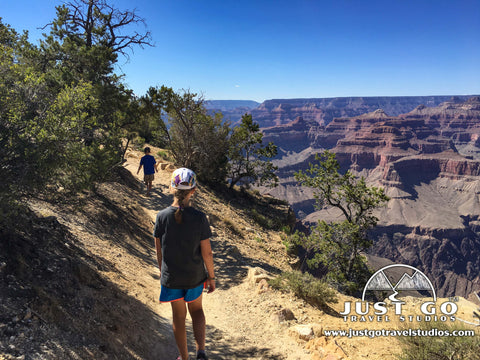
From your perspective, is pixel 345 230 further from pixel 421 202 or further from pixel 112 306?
pixel 421 202

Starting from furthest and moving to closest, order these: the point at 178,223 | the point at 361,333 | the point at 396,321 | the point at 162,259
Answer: the point at 396,321 < the point at 361,333 < the point at 162,259 < the point at 178,223

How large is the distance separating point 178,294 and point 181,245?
601 millimetres

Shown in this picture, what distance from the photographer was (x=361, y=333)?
16.9 feet

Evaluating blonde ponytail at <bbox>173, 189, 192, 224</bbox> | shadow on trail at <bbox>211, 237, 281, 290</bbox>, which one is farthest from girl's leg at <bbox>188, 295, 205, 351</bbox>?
shadow on trail at <bbox>211, 237, 281, 290</bbox>

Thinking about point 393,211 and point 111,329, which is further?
point 393,211

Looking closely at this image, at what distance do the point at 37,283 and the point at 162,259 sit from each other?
6.03 ft

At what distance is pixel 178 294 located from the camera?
3.11 meters

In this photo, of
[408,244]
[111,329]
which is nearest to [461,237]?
[408,244]

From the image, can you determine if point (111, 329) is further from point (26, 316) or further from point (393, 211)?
point (393, 211)

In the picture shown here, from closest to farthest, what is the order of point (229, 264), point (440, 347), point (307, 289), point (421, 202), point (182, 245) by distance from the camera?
point (182, 245) → point (440, 347) → point (307, 289) → point (229, 264) → point (421, 202)

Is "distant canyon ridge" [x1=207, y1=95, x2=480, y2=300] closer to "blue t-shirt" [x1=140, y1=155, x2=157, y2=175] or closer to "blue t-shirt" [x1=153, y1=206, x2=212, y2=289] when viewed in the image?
"blue t-shirt" [x1=140, y1=155, x2=157, y2=175]

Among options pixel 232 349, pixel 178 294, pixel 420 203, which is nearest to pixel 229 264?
pixel 232 349

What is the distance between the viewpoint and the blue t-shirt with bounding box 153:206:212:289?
2959 mm

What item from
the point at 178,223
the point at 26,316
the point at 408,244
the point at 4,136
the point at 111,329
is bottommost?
the point at 408,244
